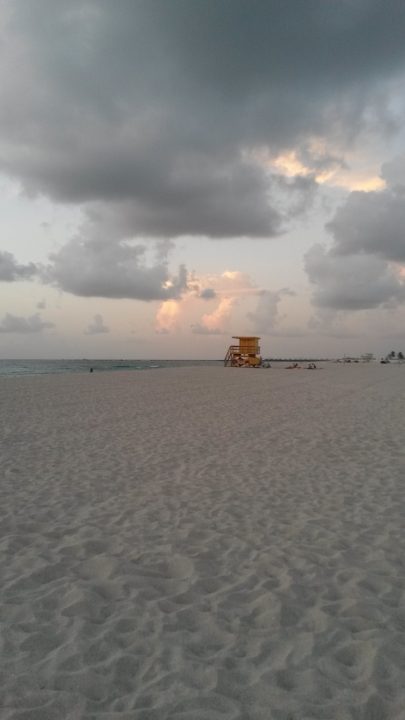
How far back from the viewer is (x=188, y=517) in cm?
641

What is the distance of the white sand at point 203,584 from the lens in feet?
10.3

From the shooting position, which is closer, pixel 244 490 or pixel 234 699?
pixel 234 699

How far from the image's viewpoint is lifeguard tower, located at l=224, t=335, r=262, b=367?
210 feet

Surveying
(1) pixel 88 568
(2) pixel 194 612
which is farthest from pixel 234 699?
(1) pixel 88 568

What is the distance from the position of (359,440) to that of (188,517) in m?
6.56

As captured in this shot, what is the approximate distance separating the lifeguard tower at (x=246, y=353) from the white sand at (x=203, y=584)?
53.5 m

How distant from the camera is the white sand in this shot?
10.3 feet

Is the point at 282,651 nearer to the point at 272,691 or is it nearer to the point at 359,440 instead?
the point at 272,691

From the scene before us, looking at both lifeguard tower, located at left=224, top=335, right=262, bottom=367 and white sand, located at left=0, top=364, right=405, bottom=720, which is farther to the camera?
lifeguard tower, located at left=224, top=335, right=262, bottom=367

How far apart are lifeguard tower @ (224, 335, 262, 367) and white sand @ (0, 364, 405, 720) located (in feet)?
176

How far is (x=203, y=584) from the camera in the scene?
4.59 metres

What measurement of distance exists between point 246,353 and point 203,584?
199ft

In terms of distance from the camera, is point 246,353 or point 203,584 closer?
point 203,584

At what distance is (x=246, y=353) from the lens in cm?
6488
